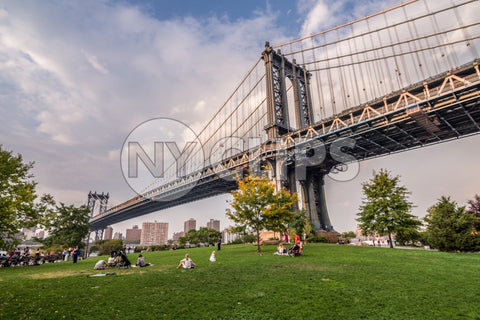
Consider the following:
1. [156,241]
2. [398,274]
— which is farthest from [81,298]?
[156,241]

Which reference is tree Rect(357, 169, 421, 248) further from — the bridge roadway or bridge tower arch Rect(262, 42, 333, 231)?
bridge tower arch Rect(262, 42, 333, 231)

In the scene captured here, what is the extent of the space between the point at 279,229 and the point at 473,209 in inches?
835

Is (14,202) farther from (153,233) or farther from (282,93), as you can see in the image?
(153,233)

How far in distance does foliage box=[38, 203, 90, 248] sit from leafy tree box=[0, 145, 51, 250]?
20383 mm

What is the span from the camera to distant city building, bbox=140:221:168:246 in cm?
18950

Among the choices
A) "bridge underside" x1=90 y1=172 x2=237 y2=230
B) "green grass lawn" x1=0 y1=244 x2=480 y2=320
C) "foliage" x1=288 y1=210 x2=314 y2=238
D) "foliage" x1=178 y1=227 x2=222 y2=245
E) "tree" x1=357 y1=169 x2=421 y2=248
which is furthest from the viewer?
"bridge underside" x1=90 y1=172 x2=237 y2=230

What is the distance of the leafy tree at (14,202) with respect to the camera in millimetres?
15367

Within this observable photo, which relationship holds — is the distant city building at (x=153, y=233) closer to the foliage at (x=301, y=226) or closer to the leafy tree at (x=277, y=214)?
the foliage at (x=301, y=226)

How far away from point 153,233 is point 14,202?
193813 mm

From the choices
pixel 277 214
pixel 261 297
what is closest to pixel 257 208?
pixel 277 214

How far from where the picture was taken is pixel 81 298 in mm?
6711

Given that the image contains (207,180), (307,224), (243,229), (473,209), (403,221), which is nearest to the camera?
(243,229)

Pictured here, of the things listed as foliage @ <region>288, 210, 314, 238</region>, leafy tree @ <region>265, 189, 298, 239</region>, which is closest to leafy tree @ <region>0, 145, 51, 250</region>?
leafy tree @ <region>265, 189, 298, 239</region>

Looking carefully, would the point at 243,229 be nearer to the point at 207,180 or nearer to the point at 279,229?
the point at 279,229
